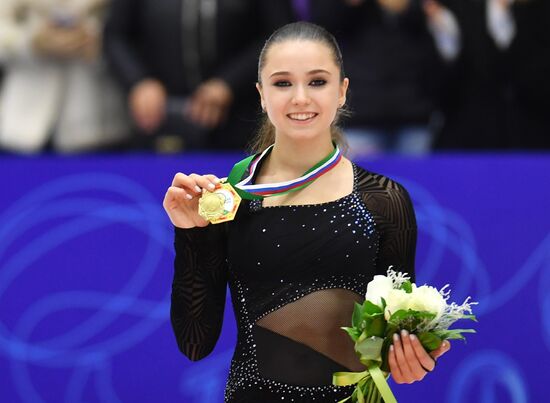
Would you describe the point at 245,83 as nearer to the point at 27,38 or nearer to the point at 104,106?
the point at 104,106

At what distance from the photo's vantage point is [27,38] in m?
5.73

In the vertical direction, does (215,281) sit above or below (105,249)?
above

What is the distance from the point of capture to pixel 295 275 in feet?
9.07

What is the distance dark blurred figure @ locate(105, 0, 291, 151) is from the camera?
5324mm

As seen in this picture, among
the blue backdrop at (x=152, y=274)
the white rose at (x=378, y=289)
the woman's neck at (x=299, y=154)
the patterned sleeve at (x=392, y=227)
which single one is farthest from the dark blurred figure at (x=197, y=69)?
the white rose at (x=378, y=289)

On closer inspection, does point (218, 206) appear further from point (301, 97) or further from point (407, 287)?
point (407, 287)

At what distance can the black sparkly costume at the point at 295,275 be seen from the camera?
9.04ft

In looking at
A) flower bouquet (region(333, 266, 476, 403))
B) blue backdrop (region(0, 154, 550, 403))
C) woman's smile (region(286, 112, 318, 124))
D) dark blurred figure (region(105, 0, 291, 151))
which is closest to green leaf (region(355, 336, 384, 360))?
flower bouquet (region(333, 266, 476, 403))

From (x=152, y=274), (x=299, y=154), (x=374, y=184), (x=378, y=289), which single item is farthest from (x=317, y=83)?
(x=152, y=274)

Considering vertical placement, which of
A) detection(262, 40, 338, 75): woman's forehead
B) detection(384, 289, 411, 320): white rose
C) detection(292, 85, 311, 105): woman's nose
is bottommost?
detection(384, 289, 411, 320): white rose

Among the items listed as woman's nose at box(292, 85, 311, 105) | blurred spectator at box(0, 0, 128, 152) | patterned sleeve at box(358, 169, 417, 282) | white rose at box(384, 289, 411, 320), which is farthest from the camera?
blurred spectator at box(0, 0, 128, 152)

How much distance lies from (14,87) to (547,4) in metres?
2.94

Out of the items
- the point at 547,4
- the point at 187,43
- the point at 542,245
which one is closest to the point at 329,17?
the point at 187,43

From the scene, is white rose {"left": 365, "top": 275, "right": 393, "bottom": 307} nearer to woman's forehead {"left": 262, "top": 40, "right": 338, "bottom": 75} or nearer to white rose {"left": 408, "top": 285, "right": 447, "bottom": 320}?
white rose {"left": 408, "top": 285, "right": 447, "bottom": 320}
